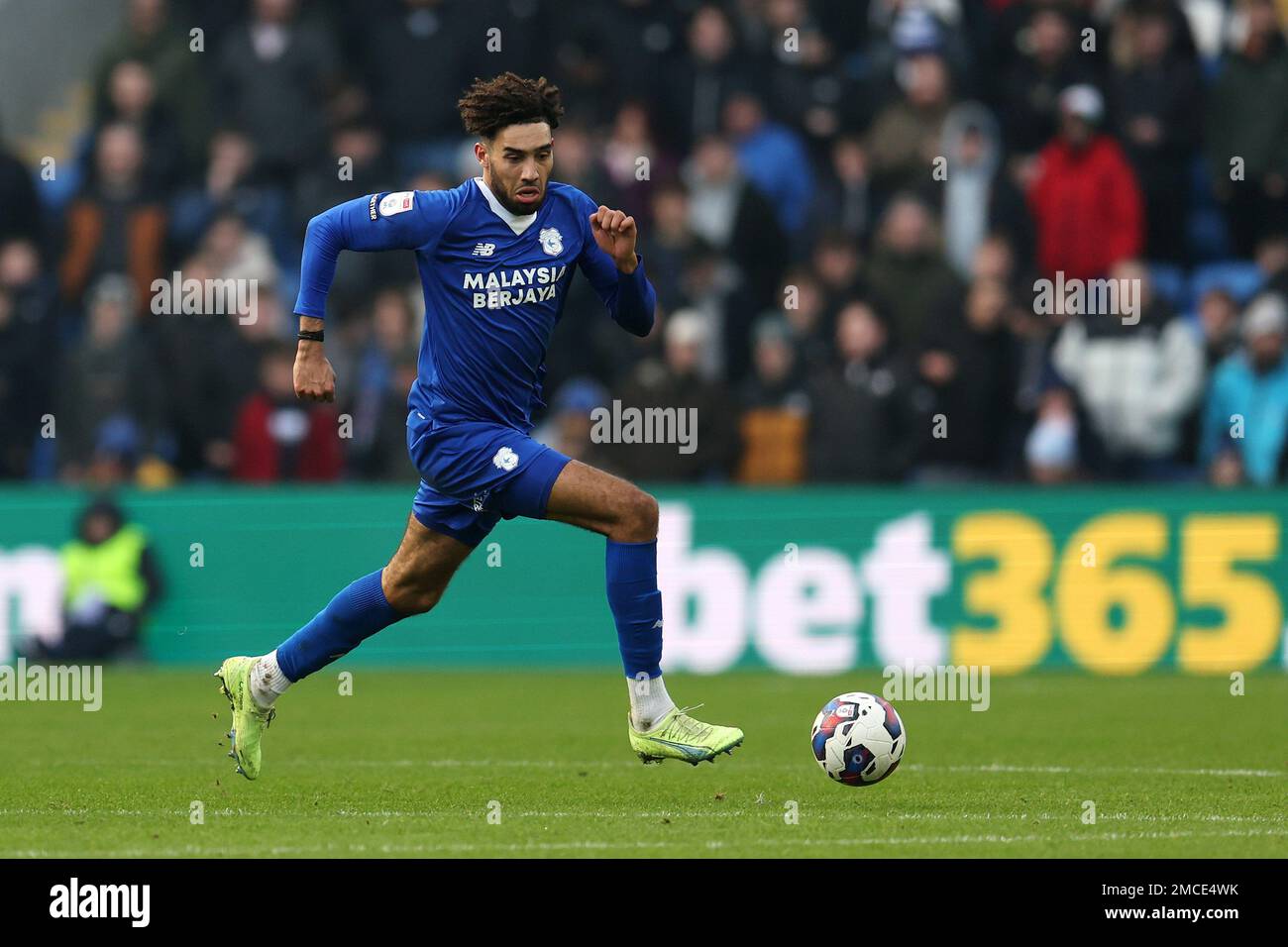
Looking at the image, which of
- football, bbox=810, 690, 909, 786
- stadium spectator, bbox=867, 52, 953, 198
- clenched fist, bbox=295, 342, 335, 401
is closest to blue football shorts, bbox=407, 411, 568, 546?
clenched fist, bbox=295, 342, 335, 401

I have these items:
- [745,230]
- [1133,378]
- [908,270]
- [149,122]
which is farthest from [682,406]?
[149,122]

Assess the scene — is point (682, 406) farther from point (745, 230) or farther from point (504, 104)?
point (504, 104)

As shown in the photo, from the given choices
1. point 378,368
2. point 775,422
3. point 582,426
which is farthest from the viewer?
point 378,368

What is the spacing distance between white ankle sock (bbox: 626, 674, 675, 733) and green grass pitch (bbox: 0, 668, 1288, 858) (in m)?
0.31

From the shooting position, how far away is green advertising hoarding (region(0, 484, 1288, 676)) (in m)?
15.1

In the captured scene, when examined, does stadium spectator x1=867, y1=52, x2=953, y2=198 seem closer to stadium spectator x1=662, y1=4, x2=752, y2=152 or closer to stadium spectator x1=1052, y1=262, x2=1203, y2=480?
stadium spectator x1=662, y1=4, x2=752, y2=152

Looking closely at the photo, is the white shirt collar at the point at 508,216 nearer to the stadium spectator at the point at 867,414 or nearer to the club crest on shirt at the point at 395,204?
the club crest on shirt at the point at 395,204

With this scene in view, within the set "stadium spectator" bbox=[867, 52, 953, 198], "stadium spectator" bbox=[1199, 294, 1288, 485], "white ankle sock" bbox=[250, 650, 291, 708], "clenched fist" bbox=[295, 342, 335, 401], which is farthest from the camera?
"stadium spectator" bbox=[867, 52, 953, 198]

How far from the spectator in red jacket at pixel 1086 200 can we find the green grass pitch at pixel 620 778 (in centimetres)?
361

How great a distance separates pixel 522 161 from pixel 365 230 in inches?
26.0

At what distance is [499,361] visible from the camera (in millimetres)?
8961

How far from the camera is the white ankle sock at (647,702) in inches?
347

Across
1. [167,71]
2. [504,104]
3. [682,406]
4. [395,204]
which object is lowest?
[682,406]

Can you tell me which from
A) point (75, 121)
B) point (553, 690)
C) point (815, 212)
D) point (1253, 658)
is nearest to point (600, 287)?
point (553, 690)
